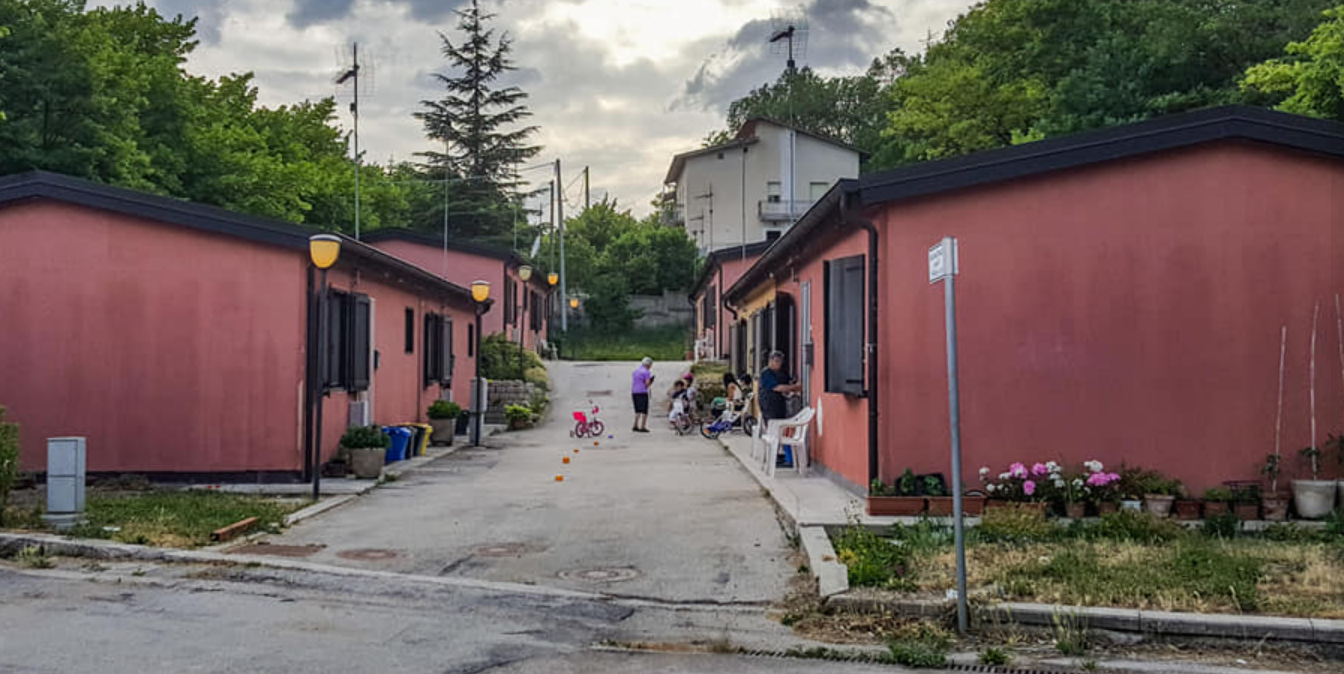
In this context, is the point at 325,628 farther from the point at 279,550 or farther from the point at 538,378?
the point at 538,378

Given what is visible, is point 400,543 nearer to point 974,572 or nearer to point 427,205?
point 974,572

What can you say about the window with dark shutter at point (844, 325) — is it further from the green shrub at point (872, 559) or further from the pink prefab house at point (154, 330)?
the pink prefab house at point (154, 330)

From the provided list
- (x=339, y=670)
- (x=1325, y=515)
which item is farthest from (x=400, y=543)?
(x=1325, y=515)

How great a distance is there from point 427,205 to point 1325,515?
49.0m

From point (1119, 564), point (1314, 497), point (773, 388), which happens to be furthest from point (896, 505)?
point (773, 388)

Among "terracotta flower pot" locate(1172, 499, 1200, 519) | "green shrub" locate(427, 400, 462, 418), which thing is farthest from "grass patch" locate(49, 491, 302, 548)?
"green shrub" locate(427, 400, 462, 418)

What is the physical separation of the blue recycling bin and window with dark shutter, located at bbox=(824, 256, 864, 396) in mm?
7462

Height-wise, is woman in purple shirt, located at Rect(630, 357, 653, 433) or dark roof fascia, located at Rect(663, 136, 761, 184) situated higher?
dark roof fascia, located at Rect(663, 136, 761, 184)

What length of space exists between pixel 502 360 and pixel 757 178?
28.2 meters

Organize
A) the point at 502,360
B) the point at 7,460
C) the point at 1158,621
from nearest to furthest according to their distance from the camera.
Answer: the point at 1158,621 → the point at 7,460 → the point at 502,360

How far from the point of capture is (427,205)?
55.3m

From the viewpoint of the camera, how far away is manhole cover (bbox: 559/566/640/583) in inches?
327

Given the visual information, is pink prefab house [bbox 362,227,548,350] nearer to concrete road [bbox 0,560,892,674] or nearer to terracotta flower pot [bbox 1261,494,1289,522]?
terracotta flower pot [bbox 1261,494,1289,522]

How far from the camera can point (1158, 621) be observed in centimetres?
644
